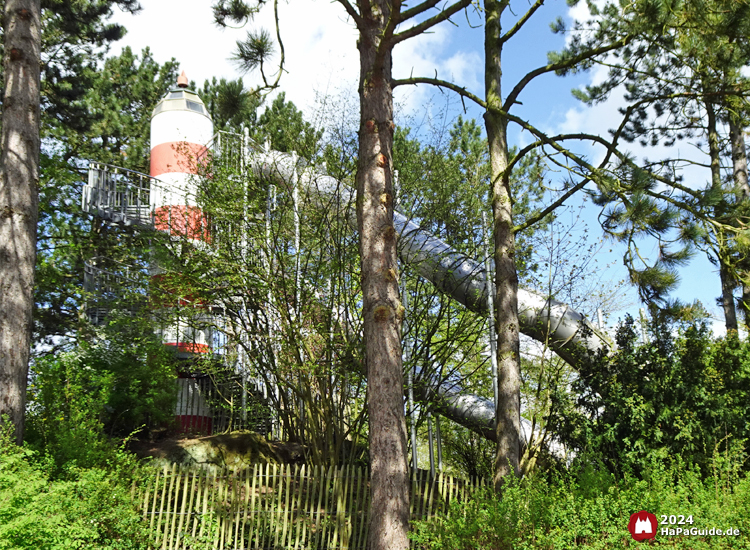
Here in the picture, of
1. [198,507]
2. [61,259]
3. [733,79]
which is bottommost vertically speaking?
[198,507]

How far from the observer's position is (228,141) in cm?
1096

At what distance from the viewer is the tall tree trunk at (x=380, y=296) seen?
5.49 metres

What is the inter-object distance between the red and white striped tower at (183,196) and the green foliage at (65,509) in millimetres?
4076

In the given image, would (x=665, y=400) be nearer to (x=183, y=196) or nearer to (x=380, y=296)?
(x=380, y=296)

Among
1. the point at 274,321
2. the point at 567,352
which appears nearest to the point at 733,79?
the point at 567,352

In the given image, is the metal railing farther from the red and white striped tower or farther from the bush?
the bush

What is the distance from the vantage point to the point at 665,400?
339 inches

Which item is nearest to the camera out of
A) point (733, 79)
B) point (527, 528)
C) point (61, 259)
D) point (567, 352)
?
point (527, 528)

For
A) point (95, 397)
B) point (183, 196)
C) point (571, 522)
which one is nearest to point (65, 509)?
point (95, 397)

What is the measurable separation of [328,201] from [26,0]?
475 centimetres

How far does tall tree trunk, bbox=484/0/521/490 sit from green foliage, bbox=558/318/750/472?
1828mm

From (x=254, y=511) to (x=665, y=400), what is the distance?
5.64 m

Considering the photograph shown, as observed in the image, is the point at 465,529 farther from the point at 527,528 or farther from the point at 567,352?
the point at 567,352

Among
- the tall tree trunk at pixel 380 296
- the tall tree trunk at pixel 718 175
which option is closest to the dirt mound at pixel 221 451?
the tall tree trunk at pixel 380 296
